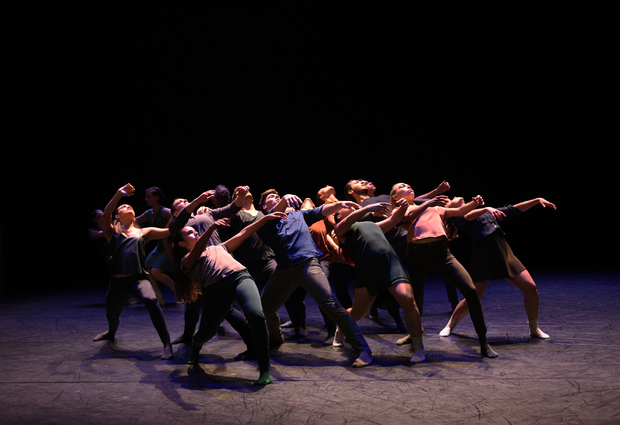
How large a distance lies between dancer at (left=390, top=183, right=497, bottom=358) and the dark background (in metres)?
6.05

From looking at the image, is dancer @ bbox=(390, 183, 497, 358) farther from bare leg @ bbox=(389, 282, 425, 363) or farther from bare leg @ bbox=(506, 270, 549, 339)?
bare leg @ bbox=(506, 270, 549, 339)

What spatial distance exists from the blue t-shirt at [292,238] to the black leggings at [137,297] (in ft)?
3.50

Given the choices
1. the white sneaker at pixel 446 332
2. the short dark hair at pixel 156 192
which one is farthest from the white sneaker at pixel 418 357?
the short dark hair at pixel 156 192

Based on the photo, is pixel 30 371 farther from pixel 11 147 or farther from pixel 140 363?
pixel 11 147

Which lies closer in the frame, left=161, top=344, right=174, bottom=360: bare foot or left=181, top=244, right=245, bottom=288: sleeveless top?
left=181, top=244, right=245, bottom=288: sleeveless top

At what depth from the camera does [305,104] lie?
10.1 meters

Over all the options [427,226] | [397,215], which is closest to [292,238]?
[397,215]

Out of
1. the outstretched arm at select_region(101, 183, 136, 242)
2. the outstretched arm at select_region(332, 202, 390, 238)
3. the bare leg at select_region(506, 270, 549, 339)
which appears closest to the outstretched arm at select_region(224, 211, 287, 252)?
the outstretched arm at select_region(332, 202, 390, 238)

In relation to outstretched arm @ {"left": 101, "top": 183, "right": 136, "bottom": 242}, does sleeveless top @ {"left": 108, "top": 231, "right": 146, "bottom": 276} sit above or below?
below

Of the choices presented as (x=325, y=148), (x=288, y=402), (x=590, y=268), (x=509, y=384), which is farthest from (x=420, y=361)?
(x=590, y=268)

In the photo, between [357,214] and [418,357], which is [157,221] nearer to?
[357,214]

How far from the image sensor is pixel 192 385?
3.41 metres

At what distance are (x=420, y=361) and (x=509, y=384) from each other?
75 centimetres

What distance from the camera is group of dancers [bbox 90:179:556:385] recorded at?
3.60 m
